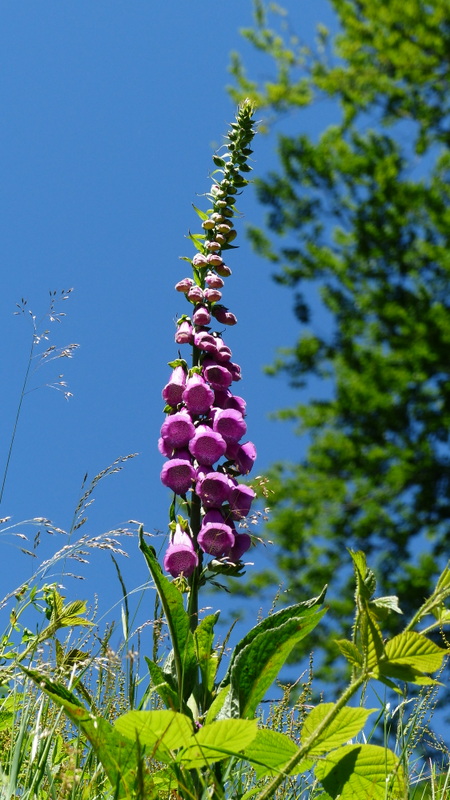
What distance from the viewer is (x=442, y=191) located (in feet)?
34.3

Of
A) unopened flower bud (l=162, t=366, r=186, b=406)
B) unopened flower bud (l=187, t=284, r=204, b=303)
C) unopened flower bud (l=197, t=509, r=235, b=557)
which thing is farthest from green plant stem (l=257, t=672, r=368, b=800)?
unopened flower bud (l=187, t=284, r=204, b=303)

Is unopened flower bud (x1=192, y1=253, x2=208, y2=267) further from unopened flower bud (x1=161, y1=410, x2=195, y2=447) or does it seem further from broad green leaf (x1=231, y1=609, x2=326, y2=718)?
broad green leaf (x1=231, y1=609, x2=326, y2=718)

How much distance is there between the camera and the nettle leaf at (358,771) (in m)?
1.39

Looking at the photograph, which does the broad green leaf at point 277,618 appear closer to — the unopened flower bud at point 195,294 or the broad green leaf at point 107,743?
the broad green leaf at point 107,743

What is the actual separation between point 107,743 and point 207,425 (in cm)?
109

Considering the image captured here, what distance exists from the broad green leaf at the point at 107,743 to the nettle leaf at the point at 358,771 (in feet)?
1.04

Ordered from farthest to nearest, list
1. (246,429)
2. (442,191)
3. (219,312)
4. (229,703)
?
(442,191) → (219,312) → (246,429) → (229,703)

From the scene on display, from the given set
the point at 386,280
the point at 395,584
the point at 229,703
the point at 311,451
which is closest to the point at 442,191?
the point at 386,280

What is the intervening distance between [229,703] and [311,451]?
27.1 feet

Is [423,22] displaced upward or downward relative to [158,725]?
upward

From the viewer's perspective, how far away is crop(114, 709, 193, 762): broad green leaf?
1229mm

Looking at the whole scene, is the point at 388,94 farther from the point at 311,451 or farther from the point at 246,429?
the point at 246,429

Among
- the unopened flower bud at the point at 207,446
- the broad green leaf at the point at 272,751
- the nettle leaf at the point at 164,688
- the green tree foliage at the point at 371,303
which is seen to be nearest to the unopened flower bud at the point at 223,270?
the unopened flower bud at the point at 207,446

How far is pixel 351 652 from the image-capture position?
113 cm
